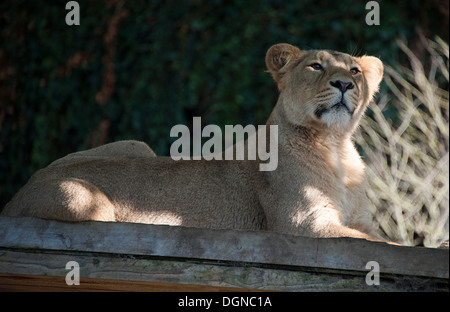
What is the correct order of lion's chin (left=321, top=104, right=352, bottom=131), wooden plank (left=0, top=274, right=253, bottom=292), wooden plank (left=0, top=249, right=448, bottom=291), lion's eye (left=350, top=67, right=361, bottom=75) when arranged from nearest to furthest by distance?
wooden plank (left=0, top=249, right=448, bottom=291) < wooden plank (left=0, top=274, right=253, bottom=292) < lion's chin (left=321, top=104, right=352, bottom=131) < lion's eye (left=350, top=67, right=361, bottom=75)

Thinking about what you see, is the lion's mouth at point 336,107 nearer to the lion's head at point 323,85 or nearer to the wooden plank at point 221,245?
the lion's head at point 323,85

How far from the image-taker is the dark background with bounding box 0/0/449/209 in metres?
7.59

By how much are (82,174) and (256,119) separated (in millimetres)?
4119

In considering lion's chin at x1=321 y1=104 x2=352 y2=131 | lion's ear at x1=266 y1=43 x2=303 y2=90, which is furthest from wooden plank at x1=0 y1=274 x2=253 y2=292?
lion's ear at x1=266 y1=43 x2=303 y2=90

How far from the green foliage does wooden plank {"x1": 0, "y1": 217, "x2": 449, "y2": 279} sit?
4.40 m

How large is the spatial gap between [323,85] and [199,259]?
4.98 feet

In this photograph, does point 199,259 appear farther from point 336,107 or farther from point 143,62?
point 143,62

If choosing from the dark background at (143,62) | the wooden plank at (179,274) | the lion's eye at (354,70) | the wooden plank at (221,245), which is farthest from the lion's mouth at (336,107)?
the dark background at (143,62)

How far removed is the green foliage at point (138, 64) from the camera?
7582 millimetres

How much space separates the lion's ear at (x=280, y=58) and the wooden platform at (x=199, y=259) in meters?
1.70

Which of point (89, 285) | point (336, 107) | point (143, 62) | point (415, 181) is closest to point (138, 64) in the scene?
point (143, 62)

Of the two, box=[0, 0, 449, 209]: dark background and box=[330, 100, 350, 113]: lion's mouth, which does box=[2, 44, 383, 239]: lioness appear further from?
box=[0, 0, 449, 209]: dark background

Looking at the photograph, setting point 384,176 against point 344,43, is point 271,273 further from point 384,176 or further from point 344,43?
point 344,43

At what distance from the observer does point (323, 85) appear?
395cm
